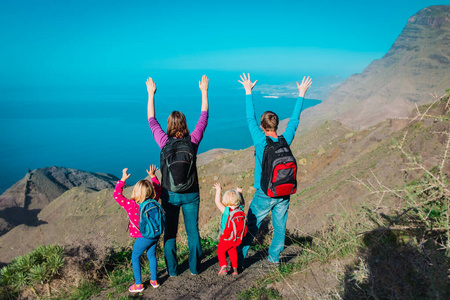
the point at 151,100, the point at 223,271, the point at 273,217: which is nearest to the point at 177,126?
the point at 151,100

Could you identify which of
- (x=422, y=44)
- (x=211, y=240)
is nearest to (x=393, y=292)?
(x=211, y=240)

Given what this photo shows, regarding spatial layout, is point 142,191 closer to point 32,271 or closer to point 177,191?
point 177,191

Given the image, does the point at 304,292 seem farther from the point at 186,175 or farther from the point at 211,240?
the point at 211,240

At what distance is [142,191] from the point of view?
366 cm

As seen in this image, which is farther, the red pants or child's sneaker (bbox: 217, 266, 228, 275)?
child's sneaker (bbox: 217, 266, 228, 275)

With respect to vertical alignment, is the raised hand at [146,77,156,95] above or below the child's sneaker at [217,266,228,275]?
above

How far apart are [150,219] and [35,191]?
4886cm

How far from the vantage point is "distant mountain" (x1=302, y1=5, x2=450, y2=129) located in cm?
5488

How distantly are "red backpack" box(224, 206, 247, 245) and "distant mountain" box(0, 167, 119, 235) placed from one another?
38.6 meters

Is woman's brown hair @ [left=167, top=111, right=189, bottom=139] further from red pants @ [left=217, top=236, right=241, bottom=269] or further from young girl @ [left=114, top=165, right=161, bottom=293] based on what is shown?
red pants @ [left=217, top=236, right=241, bottom=269]

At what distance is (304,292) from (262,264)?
1.13 meters

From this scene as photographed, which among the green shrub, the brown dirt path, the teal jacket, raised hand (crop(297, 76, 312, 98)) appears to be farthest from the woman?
the green shrub

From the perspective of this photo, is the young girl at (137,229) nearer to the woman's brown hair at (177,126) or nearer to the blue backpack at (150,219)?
the blue backpack at (150,219)

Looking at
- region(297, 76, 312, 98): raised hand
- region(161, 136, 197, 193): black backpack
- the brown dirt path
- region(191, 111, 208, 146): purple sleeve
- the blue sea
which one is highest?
region(297, 76, 312, 98): raised hand
